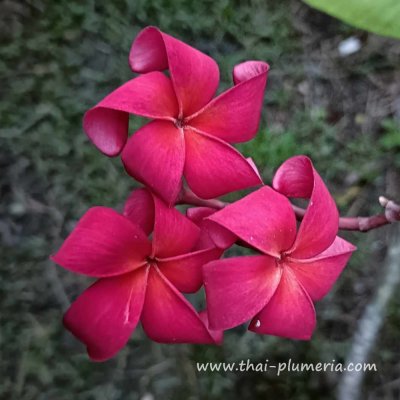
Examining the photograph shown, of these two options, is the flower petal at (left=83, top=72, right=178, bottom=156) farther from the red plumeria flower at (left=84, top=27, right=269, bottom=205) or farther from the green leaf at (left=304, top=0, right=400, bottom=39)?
the green leaf at (left=304, top=0, right=400, bottom=39)

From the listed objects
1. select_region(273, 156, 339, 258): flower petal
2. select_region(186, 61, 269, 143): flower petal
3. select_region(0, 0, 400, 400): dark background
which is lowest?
select_region(0, 0, 400, 400): dark background

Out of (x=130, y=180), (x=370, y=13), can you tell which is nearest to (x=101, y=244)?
(x=370, y=13)

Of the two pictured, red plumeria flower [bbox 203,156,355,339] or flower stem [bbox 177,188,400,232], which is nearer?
red plumeria flower [bbox 203,156,355,339]

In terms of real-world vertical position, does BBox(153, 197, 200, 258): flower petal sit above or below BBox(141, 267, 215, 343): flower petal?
above

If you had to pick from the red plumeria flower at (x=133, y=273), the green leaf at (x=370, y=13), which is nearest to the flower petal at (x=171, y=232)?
the red plumeria flower at (x=133, y=273)

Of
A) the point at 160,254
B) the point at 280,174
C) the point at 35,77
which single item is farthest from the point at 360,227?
the point at 35,77

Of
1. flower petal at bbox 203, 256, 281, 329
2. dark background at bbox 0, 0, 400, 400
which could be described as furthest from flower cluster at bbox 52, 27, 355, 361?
dark background at bbox 0, 0, 400, 400

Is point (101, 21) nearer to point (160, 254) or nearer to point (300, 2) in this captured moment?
point (300, 2)

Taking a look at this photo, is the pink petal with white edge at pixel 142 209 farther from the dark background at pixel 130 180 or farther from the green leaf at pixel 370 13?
the dark background at pixel 130 180
